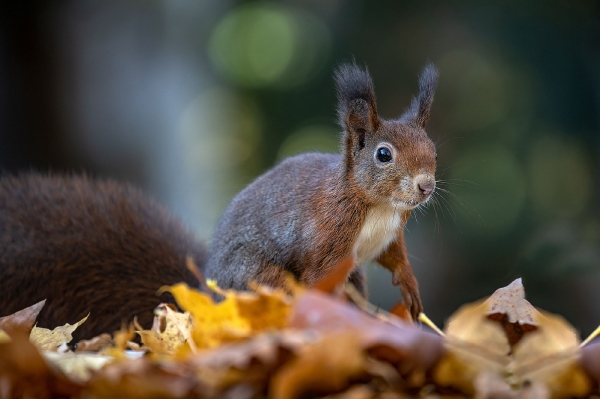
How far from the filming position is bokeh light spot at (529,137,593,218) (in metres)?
2.36

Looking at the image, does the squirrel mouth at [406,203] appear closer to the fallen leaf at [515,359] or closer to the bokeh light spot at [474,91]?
the fallen leaf at [515,359]

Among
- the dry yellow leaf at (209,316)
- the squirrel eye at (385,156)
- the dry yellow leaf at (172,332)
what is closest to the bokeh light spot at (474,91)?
the squirrel eye at (385,156)

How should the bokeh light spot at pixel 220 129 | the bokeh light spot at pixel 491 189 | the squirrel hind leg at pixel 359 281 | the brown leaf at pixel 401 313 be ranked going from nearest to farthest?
the brown leaf at pixel 401 313 < the squirrel hind leg at pixel 359 281 < the bokeh light spot at pixel 491 189 < the bokeh light spot at pixel 220 129

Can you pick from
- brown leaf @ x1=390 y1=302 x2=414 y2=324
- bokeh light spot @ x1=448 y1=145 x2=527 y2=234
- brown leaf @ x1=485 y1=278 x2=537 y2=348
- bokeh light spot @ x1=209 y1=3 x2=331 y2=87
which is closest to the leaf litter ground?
brown leaf @ x1=485 y1=278 x2=537 y2=348

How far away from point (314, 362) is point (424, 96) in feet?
2.34

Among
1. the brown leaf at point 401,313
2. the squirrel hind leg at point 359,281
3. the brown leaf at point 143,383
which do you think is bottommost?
the squirrel hind leg at point 359,281

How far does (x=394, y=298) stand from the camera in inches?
93.1

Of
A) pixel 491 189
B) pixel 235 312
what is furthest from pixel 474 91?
pixel 235 312

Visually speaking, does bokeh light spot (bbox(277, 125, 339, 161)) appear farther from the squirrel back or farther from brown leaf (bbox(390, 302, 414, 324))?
brown leaf (bbox(390, 302, 414, 324))

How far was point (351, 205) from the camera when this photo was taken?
101 centimetres

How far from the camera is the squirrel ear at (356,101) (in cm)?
98

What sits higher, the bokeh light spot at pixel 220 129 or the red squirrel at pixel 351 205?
the red squirrel at pixel 351 205

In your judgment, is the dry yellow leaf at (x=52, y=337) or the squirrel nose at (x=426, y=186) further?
the squirrel nose at (x=426, y=186)

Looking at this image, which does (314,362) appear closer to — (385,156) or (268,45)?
(385,156)
